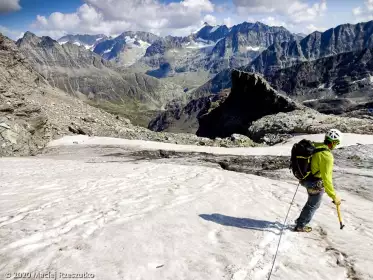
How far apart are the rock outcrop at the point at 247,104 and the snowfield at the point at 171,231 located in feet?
131

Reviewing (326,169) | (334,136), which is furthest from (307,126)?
(326,169)

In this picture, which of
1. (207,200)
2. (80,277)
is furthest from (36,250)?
(207,200)

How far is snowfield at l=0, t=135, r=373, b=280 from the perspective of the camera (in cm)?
740

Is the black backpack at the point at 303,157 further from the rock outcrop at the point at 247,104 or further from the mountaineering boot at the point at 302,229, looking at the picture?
the rock outcrop at the point at 247,104

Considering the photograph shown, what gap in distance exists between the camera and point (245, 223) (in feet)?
34.3

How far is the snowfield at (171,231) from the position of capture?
7398 millimetres

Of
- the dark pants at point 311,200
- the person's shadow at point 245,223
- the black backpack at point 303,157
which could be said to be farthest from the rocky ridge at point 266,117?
the black backpack at point 303,157

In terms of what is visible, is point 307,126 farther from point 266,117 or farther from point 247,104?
point 247,104

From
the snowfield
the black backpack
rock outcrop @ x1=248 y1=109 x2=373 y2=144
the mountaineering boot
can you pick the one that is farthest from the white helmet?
rock outcrop @ x1=248 y1=109 x2=373 y2=144

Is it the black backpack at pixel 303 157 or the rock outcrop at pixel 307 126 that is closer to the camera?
the black backpack at pixel 303 157

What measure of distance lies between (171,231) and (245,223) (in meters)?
2.44

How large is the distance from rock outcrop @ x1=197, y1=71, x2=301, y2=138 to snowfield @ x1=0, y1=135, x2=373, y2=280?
3983cm

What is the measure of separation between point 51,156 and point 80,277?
2224 cm

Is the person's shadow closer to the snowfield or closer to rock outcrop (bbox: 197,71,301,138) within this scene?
the snowfield
